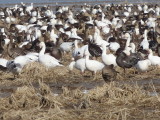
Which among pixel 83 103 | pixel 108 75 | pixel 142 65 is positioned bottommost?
pixel 142 65

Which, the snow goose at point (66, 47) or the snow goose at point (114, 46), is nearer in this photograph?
the snow goose at point (114, 46)

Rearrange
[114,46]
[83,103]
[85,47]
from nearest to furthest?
[83,103] → [85,47] → [114,46]

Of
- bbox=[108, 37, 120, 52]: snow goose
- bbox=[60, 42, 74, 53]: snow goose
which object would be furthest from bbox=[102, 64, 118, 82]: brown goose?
bbox=[60, 42, 74, 53]: snow goose

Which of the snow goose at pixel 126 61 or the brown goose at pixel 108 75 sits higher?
the brown goose at pixel 108 75

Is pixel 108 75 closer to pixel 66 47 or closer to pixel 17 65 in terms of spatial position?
pixel 17 65

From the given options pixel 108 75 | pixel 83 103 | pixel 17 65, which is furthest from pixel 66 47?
pixel 83 103

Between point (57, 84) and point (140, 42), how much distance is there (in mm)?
8390

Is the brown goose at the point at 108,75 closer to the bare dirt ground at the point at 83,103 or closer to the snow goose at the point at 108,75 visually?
the snow goose at the point at 108,75

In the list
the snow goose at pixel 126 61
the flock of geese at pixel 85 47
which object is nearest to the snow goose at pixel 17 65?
the flock of geese at pixel 85 47

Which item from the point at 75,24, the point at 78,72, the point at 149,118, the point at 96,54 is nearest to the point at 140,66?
the point at 78,72

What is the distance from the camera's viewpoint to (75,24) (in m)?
30.6

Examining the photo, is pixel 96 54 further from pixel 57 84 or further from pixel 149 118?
pixel 149 118

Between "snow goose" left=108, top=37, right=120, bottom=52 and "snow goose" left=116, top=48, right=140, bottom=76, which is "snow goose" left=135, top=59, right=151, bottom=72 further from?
"snow goose" left=108, top=37, right=120, bottom=52

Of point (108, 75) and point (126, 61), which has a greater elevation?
point (108, 75)
